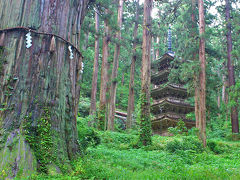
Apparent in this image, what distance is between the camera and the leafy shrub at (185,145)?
1213 cm

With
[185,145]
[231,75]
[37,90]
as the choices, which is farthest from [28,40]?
[231,75]

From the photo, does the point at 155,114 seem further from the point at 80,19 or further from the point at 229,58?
the point at 80,19

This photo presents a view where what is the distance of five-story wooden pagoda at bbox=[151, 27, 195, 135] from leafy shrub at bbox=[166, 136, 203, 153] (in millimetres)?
11961

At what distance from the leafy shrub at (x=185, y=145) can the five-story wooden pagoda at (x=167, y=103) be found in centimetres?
1196

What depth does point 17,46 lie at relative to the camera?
15.4 feet

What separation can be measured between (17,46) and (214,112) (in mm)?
19121

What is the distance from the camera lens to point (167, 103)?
1014 inches

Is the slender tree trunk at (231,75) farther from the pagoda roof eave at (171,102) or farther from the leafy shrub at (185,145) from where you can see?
the leafy shrub at (185,145)

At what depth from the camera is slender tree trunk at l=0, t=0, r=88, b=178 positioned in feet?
13.8

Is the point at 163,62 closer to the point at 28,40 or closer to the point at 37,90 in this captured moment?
the point at 28,40

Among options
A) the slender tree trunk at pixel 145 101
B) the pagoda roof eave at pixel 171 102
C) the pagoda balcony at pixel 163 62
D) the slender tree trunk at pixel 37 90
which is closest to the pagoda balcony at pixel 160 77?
the pagoda balcony at pixel 163 62

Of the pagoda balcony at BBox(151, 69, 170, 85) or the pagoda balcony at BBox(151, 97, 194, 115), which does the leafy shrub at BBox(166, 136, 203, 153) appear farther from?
the pagoda balcony at BBox(151, 69, 170, 85)

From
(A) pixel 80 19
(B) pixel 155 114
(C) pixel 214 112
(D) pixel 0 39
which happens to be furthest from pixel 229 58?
(D) pixel 0 39

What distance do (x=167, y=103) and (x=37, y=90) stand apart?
22072 mm
